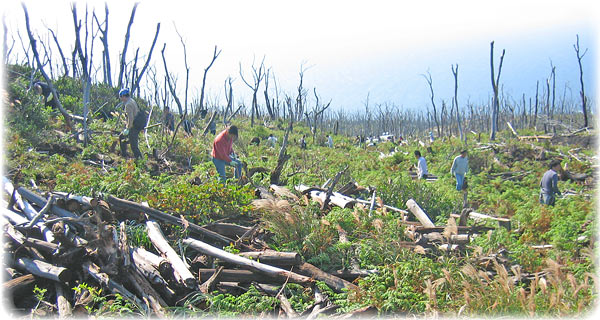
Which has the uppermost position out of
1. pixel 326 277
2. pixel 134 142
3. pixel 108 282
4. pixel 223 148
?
pixel 134 142

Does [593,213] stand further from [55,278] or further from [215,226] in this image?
[55,278]

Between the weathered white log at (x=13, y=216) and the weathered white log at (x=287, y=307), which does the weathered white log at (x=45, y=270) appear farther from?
the weathered white log at (x=287, y=307)

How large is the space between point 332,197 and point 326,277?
2717 mm

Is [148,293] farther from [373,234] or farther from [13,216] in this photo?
[373,234]

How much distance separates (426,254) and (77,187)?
4.95 meters

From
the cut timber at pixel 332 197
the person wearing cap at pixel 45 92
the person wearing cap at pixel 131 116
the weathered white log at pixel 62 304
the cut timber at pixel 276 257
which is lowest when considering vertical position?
the weathered white log at pixel 62 304

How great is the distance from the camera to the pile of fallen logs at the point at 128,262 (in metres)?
4.19

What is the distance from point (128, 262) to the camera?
436 cm

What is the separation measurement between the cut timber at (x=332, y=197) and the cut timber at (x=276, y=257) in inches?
87.4

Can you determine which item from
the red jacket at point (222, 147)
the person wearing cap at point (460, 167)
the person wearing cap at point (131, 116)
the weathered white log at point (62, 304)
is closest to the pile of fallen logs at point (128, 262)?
the weathered white log at point (62, 304)

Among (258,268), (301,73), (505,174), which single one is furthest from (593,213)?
(301,73)

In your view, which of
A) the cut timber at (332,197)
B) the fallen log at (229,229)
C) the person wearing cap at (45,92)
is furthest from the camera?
the person wearing cap at (45,92)

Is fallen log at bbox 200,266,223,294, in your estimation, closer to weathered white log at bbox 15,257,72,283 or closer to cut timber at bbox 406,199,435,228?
weathered white log at bbox 15,257,72,283

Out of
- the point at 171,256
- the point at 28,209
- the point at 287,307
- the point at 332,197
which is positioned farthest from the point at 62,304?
the point at 332,197
